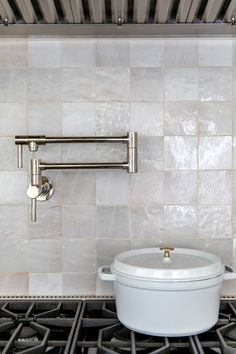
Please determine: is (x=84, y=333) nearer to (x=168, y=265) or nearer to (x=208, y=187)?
(x=168, y=265)

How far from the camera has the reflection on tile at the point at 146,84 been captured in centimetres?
111

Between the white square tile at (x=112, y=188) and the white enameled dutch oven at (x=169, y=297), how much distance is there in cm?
27

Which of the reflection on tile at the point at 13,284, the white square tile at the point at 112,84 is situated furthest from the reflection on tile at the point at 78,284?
the white square tile at the point at 112,84

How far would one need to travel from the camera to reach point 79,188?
111cm

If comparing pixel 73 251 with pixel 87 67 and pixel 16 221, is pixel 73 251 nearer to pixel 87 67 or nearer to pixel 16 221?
pixel 16 221

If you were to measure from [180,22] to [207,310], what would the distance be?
72 centimetres

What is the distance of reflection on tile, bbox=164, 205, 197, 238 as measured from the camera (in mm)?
1101

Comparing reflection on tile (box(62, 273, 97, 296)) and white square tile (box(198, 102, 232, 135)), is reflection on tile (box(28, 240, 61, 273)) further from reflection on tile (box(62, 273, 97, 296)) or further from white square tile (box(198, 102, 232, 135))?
white square tile (box(198, 102, 232, 135))

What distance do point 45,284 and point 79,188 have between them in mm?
306

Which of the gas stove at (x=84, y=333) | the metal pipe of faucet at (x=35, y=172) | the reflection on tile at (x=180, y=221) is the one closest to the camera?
the gas stove at (x=84, y=333)

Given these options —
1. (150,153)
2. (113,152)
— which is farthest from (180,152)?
(113,152)

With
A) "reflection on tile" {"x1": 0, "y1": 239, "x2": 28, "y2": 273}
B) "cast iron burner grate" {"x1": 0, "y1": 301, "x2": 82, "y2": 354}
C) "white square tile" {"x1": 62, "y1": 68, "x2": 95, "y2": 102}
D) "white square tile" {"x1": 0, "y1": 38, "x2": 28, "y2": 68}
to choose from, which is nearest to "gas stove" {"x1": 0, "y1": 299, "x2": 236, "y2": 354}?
"cast iron burner grate" {"x1": 0, "y1": 301, "x2": 82, "y2": 354}

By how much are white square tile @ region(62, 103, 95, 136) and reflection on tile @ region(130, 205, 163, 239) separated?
0.27m

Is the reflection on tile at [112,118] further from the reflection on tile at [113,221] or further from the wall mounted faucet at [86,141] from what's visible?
the reflection on tile at [113,221]
